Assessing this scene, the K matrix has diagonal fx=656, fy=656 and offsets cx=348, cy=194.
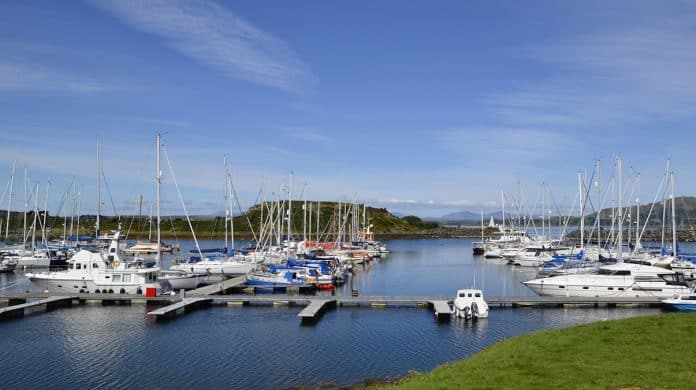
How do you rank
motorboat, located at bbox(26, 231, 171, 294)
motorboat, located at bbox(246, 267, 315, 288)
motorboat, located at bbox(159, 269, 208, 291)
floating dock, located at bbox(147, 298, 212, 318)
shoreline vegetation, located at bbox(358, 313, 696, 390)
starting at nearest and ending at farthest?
shoreline vegetation, located at bbox(358, 313, 696, 390), floating dock, located at bbox(147, 298, 212, 318), motorboat, located at bbox(26, 231, 171, 294), motorboat, located at bbox(159, 269, 208, 291), motorboat, located at bbox(246, 267, 315, 288)

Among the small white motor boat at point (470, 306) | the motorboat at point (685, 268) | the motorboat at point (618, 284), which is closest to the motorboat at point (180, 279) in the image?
the small white motor boat at point (470, 306)

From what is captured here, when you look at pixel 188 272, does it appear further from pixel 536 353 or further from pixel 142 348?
pixel 536 353

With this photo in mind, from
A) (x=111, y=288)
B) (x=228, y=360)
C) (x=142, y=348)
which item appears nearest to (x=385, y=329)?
(x=228, y=360)

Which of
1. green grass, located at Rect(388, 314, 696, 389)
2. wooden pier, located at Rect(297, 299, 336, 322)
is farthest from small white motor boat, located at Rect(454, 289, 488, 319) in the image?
green grass, located at Rect(388, 314, 696, 389)

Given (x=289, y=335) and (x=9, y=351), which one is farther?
(x=289, y=335)

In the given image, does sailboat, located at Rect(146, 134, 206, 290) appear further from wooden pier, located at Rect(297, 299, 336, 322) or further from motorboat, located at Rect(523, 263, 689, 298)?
motorboat, located at Rect(523, 263, 689, 298)

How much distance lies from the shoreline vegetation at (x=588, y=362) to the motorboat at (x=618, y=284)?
98.0ft

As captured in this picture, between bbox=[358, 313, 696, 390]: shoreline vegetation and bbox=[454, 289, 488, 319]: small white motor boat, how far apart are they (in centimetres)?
1932

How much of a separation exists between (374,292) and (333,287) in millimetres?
4443

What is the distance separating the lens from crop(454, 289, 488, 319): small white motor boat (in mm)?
45938

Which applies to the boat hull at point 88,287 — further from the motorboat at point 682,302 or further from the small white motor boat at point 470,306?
the motorboat at point 682,302

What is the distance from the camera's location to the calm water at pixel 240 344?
103ft

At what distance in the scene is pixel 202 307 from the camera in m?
52.6

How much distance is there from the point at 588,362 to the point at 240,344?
918 inches
